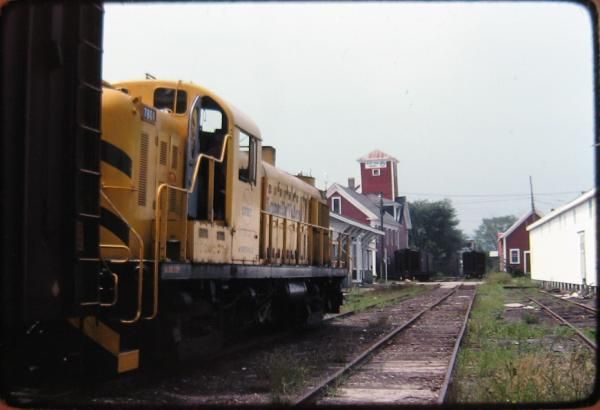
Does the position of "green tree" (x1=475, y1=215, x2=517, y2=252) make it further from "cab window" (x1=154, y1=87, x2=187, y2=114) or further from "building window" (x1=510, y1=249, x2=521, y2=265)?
"cab window" (x1=154, y1=87, x2=187, y2=114)

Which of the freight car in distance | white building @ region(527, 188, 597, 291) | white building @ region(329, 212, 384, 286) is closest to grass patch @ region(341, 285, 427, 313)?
white building @ region(329, 212, 384, 286)

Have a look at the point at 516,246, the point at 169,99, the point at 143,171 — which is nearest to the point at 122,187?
the point at 143,171

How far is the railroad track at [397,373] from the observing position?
715cm

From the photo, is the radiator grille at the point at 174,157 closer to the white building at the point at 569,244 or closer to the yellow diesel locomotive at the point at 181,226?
the yellow diesel locomotive at the point at 181,226

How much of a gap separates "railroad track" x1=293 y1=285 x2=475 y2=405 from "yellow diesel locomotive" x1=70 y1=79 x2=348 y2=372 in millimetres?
1833

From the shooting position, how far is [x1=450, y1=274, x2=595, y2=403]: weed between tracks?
6.32m

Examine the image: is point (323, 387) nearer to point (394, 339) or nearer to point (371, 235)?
point (394, 339)

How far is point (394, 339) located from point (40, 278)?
10136 mm

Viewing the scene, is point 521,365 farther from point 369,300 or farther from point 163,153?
point 369,300

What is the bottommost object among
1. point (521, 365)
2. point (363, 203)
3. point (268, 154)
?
point (521, 365)

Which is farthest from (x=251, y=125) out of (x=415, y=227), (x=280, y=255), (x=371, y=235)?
(x=415, y=227)

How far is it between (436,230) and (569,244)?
2036 inches

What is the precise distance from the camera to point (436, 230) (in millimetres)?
71188

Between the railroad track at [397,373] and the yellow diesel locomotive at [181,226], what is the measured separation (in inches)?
72.2
